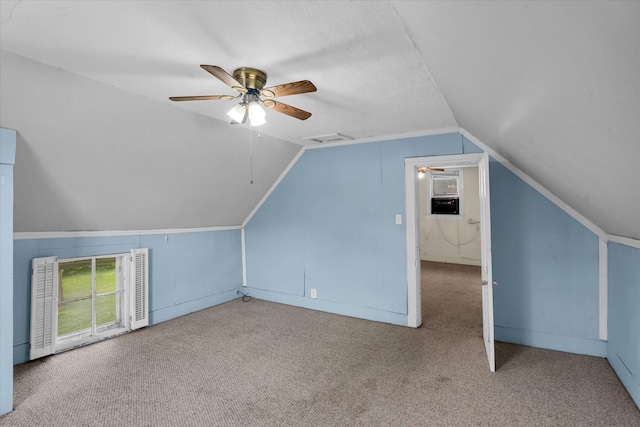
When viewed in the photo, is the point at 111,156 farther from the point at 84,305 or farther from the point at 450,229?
the point at 450,229

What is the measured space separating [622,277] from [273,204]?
13.0ft

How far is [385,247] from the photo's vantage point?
157 inches

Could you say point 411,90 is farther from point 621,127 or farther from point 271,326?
point 271,326

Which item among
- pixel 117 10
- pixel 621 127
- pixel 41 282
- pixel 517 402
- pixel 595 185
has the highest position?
pixel 117 10

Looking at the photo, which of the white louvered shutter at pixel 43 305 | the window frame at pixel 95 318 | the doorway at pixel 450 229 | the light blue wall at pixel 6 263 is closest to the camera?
the light blue wall at pixel 6 263

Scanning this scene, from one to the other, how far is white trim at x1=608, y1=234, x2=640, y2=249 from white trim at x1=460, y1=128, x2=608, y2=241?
0.16 metres

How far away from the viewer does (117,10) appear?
1502 mm

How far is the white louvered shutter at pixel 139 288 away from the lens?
380 centimetres

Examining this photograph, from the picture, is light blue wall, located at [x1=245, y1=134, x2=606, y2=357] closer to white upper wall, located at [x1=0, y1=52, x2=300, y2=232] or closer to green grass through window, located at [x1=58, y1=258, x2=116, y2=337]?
white upper wall, located at [x1=0, y1=52, x2=300, y2=232]

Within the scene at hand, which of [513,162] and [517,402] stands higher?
[513,162]

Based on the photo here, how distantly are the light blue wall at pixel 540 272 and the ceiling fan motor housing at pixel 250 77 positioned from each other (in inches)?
101

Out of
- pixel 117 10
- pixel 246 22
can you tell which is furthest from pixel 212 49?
pixel 117 10

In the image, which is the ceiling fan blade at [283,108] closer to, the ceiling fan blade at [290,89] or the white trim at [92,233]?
the ceiling fan blade at [290,89]

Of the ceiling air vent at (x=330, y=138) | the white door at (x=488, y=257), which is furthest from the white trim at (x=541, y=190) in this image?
the ceiling air vent at (x=330, y=138)
